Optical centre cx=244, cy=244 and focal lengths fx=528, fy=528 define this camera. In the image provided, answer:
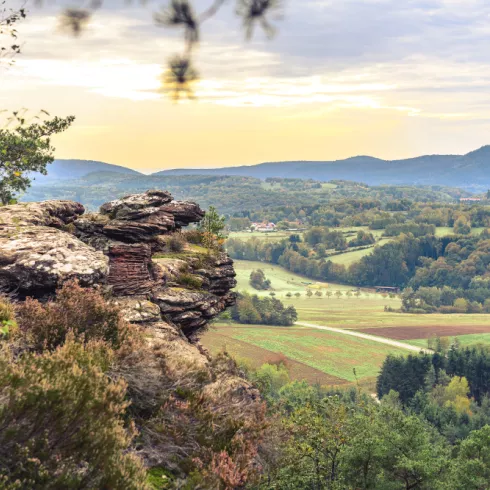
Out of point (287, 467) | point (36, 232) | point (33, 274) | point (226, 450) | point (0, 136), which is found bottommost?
point (287, 467)

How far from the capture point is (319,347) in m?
140

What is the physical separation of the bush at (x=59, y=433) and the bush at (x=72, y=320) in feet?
13.5

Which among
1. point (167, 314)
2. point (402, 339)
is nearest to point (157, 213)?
point (167, 314)

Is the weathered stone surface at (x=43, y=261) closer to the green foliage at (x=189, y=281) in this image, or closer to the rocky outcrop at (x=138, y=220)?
the rocky outcrop at (x=138, y=220)

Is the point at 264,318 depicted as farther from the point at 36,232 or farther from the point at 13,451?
the point at 13,451

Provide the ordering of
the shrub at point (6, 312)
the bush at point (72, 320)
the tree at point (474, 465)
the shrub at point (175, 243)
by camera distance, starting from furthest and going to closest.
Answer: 1. the tree at point (474, 465)
2. the shrub at point (175, 243)
3. the shrub at point (6, 312)
4. the bush at point (72, 320)

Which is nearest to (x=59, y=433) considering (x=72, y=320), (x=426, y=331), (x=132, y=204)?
(x=72, y=320)

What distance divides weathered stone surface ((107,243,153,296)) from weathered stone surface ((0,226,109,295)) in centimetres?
176

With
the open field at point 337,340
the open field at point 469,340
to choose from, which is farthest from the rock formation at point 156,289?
the open field at point 469,340

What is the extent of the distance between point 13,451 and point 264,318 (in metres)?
164

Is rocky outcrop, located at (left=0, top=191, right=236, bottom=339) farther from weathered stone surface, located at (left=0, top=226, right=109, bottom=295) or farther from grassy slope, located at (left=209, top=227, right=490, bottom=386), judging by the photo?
grassy slope, located at (left=209, top=227, right=490, bottom=386)

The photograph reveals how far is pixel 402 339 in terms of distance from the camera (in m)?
154

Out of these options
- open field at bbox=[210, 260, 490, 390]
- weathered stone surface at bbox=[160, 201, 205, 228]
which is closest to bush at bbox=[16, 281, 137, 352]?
weathered stone surface at bbox=[160, 201, 205, 228]

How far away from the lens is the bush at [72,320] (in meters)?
14.4
